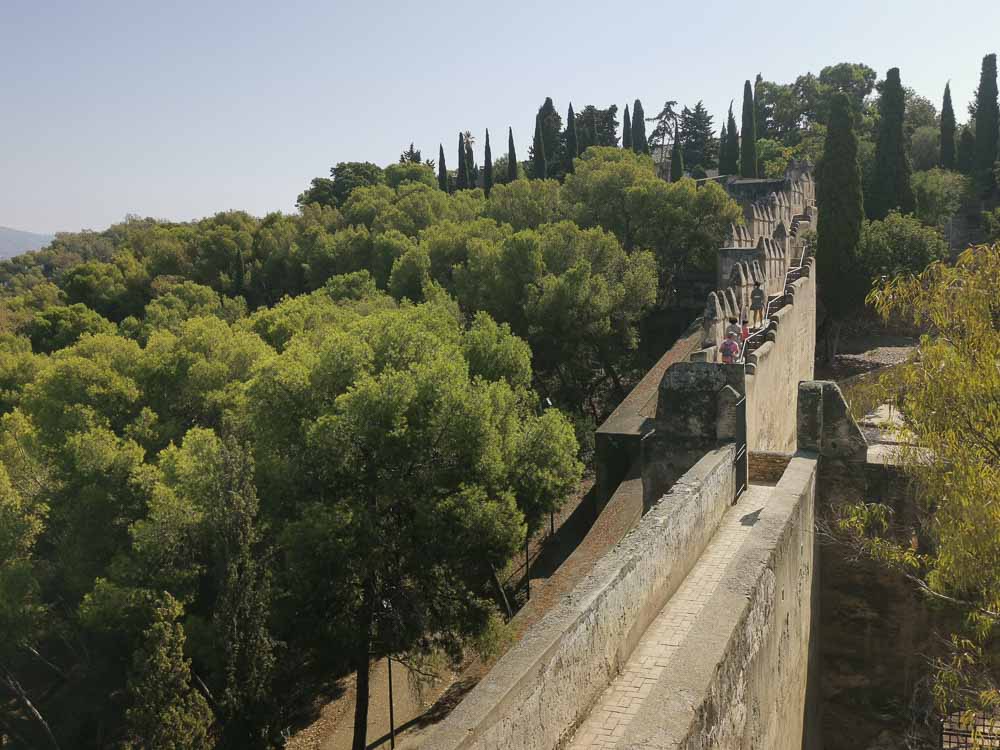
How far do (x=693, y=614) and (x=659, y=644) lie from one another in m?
0.57

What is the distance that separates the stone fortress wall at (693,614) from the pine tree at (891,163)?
Answer: 27.3 metres

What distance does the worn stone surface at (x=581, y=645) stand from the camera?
4.96 meters

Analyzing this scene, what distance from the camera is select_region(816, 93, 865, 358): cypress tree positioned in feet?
100

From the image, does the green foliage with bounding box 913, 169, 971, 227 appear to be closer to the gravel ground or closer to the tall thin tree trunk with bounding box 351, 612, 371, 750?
the gravel ground

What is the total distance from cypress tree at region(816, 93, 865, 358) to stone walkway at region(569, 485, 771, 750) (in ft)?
78.8

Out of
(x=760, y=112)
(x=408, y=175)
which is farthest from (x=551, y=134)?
(x=760, y=112)

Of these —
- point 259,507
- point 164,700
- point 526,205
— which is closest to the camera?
point 164,700

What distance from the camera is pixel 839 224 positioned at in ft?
102

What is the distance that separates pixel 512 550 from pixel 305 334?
446 inches

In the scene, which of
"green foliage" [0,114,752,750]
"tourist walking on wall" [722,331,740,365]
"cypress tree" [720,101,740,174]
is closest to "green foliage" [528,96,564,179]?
"cypress tree" [720,101,740,174]

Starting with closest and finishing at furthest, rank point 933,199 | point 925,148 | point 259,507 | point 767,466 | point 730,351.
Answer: point 767,466 < point 730,351 < point 259,507 < point 933,199 < point 925,148

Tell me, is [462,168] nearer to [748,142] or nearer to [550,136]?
[550,136]

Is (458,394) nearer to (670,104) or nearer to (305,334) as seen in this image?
(305,334)

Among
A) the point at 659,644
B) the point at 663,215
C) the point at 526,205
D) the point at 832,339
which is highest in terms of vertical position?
the point at 526,205
